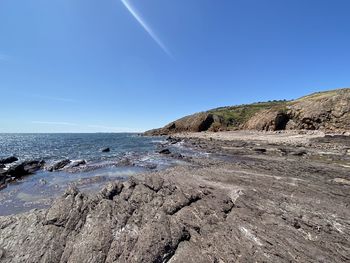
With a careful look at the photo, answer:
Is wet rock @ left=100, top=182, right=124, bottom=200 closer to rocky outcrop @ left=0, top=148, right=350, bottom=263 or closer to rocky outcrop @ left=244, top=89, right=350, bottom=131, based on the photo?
rocky outcrop @ left=0, top=148, right=350, bottom=263

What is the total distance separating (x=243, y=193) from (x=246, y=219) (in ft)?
9.36

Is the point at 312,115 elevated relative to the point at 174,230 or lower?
elevated

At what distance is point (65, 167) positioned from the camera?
34625mm

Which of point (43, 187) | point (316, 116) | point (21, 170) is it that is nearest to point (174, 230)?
point (43, 187)

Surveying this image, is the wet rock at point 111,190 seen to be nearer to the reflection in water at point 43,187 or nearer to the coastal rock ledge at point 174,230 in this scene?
the coastal rock ledge at point 174,230

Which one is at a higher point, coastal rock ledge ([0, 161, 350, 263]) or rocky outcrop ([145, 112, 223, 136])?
rocky outcrop ([145, 112, 223, 136])

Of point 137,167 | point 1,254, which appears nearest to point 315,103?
point 137,167

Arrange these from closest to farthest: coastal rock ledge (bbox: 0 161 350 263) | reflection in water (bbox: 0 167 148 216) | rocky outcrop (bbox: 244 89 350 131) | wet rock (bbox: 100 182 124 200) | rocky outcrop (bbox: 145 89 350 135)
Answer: coastal rock ledge (bbox: 0 161 350 263)
wet rock (bbox: 100 182 124 200)
reflection in water (bbox: 0 167 148 216)
rocky outcrop (bbox: 244 89 350 131)
rocky outcrop (bbox: 145 89 350 135)

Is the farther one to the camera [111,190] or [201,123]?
[201,123]

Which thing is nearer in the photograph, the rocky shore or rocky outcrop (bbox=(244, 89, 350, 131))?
the rocky shore

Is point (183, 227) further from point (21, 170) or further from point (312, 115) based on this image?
point (312, 115)

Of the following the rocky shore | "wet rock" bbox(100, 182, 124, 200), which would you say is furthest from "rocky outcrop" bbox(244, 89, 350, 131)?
"wet rock" bbox(100, 182, 124, 200)

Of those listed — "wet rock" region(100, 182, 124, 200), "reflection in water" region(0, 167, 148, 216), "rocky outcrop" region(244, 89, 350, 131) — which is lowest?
"reflection in water" region(0, 167, 148, 216)

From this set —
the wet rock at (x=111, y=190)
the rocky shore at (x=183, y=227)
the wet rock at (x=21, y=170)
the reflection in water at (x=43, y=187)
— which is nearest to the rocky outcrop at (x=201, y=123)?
the wet rock at (x=21, y=170)
